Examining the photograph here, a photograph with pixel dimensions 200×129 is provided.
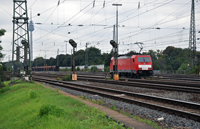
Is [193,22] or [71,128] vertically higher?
[193,22]

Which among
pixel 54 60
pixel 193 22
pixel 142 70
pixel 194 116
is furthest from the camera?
pixel 54 60

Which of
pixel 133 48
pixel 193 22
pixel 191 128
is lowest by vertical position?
pixel 191 128

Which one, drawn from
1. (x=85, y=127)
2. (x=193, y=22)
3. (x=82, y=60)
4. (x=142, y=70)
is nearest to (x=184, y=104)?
(x=85, y=127)

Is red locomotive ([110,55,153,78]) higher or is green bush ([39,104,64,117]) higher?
red locomotive ([110,55,153,78])

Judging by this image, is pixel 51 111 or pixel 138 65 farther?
pixel 138 65

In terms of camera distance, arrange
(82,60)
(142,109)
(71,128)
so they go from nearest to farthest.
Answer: (71,128), (142,109), (82,60)

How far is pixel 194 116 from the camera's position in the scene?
7.50 m

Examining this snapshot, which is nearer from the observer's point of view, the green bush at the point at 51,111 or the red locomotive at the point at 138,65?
the green bush at the point at 51,111

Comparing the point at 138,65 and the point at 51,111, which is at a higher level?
the point at 138,65

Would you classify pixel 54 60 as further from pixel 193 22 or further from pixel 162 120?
pixel 162 120

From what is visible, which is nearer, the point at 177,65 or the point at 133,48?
the point at 133,48

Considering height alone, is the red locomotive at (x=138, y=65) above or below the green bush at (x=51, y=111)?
above

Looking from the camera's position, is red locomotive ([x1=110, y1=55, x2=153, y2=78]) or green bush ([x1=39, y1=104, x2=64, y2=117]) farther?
red locomotive ([x1=110, y1=55, x2=153, y2=78])

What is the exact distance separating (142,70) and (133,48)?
22315 millimetres
